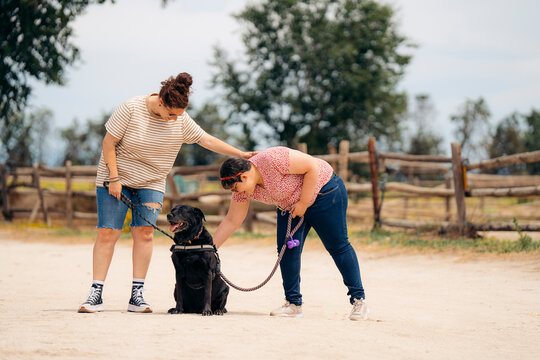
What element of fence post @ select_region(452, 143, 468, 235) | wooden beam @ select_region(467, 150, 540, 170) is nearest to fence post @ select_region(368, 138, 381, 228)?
fence post @ select_region(452, 143, 468, 235)

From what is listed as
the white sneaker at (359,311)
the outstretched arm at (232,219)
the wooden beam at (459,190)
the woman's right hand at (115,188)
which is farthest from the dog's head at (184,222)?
the wooden beam at (459,190)

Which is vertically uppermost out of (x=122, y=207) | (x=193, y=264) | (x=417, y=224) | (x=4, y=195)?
(x=4, y=195)

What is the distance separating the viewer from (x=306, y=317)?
170 inches

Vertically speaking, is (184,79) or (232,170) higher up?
(184,79)

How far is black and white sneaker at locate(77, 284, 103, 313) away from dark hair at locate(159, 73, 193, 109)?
144 centimetres

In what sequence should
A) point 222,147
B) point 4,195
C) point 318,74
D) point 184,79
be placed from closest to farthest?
point 184,79 < point 222,147 < point 4,195 < point 318,74

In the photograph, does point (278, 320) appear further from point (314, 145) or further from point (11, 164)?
point (314, 145)

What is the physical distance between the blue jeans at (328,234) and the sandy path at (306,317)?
283 millimetres

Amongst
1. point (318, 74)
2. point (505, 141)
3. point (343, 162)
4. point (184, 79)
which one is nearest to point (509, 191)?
point (343, 162)

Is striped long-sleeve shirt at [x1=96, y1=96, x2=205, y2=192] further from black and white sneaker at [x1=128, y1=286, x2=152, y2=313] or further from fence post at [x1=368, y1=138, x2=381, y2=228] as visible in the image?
fence post at [x1=368, y1=138, x2=381, y2=228]

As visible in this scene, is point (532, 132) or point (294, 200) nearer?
point (294, 200)

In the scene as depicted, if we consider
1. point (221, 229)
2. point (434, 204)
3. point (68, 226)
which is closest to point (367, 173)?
point (434, 204)

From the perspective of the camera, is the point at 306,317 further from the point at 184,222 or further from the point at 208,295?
the point at 184,222

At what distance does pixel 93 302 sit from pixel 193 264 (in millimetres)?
798
